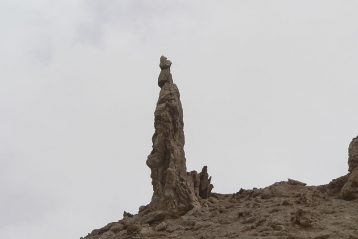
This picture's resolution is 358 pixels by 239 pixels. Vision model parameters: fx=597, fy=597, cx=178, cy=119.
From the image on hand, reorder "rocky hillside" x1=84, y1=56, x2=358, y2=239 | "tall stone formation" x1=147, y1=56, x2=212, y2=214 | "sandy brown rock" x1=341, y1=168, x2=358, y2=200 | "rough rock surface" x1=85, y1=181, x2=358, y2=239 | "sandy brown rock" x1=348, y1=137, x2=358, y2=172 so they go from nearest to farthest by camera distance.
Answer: "rough rock surface" x1=85, y1=181, x2=358, y2=239 → "rocky hillside" x1=84, y1=56, x2=358, y2=239 → "sandy brown rock" x1=341, y1=168, x2=358, y2=200 → "tall stone formation" x1=147, y1=56, x2=212, y2=214 → "sandy brown rock" x1=348, y1=137, x2=358, y2=172

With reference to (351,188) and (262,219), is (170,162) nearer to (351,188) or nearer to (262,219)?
(262,219)

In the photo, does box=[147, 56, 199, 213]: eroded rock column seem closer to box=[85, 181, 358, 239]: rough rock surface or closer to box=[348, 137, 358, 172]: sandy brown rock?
box=[85, 181, 358, 239]: rough rock surface

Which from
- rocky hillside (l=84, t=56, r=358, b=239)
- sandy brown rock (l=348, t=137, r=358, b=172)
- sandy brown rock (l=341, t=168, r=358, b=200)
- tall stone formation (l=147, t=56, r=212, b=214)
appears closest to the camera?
rocky hillside (l=84, t=56, r=358, b=239)

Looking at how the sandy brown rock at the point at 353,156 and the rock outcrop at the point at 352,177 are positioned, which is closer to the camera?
the rock outcrop at the point at 352,177

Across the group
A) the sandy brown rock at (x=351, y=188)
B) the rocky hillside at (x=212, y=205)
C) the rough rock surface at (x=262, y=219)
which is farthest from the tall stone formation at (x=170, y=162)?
the sandy brown rock at (x=351, y=188)

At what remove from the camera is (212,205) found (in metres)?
33.3

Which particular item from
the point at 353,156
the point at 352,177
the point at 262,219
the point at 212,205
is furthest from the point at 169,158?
the point at 353,156

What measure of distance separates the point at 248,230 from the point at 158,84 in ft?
44.8

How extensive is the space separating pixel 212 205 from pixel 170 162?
11.0ft

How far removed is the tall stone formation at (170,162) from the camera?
3250 centimetres

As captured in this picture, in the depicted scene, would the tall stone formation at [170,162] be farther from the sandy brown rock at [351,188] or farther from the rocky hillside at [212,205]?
the sandy brown rock at [351,188]

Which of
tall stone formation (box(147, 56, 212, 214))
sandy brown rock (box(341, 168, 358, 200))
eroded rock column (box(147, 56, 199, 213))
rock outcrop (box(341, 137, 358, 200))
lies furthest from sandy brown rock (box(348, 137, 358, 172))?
eroded rock column (box(147, 56, 199, 213))

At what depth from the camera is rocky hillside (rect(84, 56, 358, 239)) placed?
1024 inches

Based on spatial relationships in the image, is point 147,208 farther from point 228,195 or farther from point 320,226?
point 320,226
